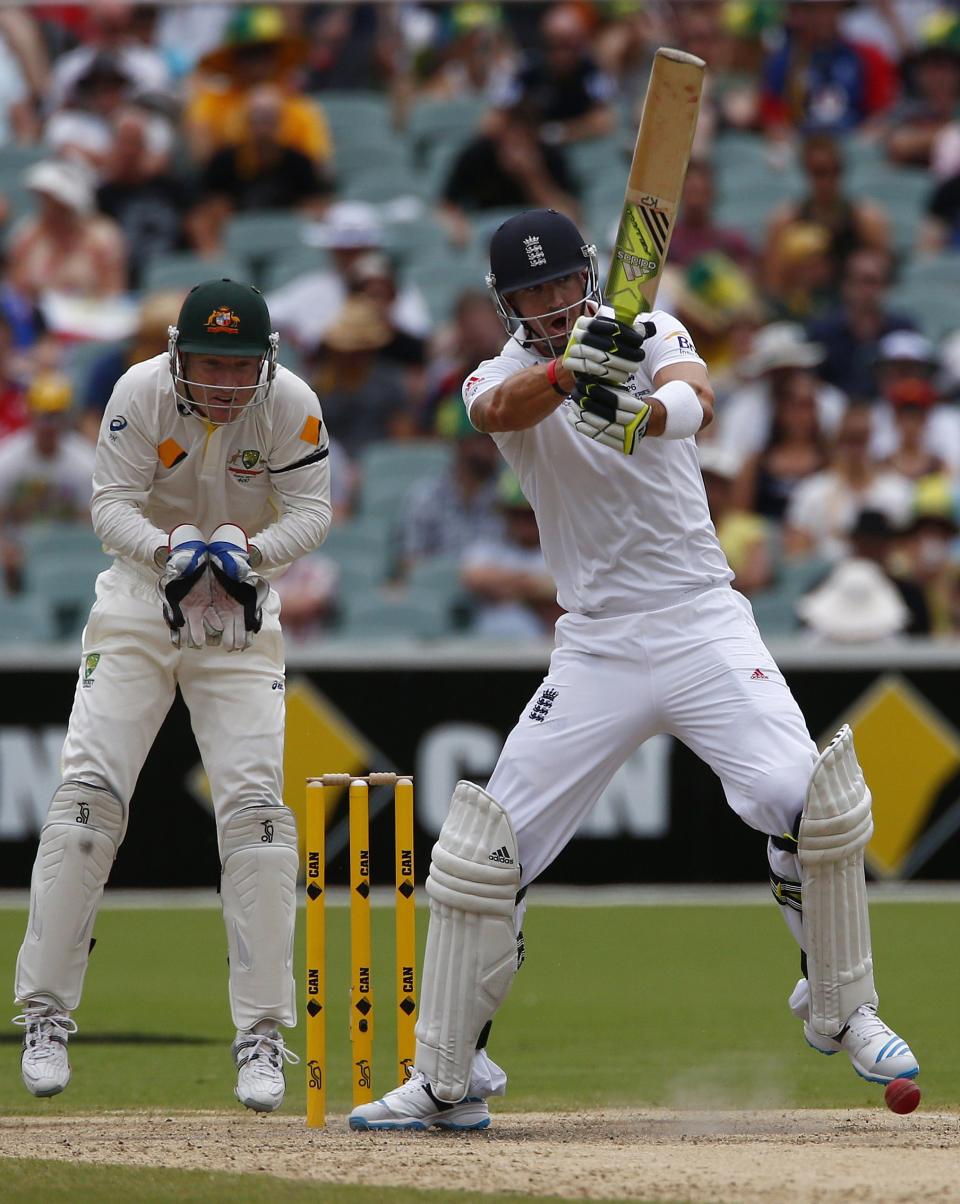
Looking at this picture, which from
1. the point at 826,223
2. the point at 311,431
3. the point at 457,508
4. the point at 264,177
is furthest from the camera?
the point at 264,177

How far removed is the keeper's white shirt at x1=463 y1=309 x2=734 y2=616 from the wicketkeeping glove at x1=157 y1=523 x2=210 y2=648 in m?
0.78

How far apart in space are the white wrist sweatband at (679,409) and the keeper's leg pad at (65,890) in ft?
5.67

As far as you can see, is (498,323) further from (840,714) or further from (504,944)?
(504,944)

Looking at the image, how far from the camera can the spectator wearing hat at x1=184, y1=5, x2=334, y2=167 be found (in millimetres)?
13203

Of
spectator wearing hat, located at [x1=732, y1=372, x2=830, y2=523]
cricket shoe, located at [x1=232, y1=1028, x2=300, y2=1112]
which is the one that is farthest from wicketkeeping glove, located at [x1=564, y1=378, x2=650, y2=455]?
spectator wearing hat, located at [x1=732, y1=372, x2=830, y2=523]

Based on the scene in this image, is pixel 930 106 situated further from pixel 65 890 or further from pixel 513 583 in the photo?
pixel 65 890

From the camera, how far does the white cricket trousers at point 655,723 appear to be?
Answer: 482 cm

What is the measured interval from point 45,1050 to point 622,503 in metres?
1.98

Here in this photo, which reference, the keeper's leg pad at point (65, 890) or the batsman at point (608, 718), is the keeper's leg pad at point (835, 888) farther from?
the keeper's leg pad at point (65, 890)

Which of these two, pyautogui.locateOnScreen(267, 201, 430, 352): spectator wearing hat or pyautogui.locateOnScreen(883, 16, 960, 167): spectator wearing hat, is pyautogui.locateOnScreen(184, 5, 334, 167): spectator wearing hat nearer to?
pyautogui.locateOnScreen(267, 201, 430, 352): spectator wearing hat

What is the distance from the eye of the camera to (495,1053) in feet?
21.1

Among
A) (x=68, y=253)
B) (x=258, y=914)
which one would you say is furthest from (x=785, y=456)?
(x=258, y=914)

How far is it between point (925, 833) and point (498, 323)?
12.4ft

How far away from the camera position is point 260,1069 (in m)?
5.10
